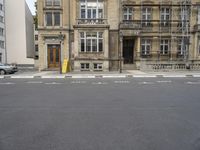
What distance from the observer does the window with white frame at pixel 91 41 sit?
2323 centimetres

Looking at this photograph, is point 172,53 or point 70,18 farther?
point 172,53

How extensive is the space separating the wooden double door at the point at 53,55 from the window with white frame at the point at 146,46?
11359 mm

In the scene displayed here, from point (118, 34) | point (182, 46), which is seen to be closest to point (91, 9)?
point (118, 34)

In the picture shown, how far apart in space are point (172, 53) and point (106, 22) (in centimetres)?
1025

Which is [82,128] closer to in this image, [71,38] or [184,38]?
[71,38]

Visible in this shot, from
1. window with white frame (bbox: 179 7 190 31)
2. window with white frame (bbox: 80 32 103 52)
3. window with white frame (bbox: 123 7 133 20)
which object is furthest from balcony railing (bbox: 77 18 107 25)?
window with white frame (bbox: 179 7 190 31)

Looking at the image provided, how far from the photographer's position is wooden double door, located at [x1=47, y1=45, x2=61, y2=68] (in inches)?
960

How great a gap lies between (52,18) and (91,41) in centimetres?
596

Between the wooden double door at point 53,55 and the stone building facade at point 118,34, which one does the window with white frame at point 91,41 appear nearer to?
the stone building facade at point 118,34

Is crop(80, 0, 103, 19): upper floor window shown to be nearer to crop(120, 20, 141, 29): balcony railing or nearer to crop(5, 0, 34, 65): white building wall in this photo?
crop(120, 20, 141, 29): balcony railing

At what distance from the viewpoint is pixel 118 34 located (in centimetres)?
2428

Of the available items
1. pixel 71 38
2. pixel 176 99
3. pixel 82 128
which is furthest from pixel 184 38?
pixel 82 128

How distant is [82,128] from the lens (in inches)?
182

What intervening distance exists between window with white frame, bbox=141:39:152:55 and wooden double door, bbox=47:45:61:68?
1136cm
